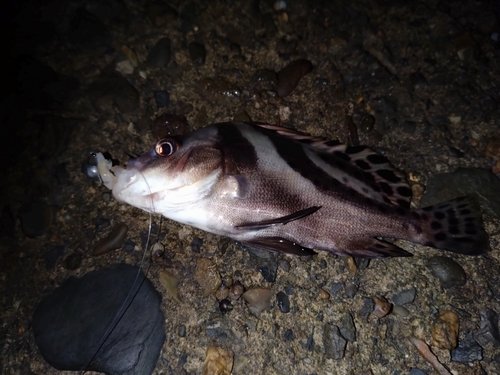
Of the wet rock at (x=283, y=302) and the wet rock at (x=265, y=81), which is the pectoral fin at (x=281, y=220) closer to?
the wet rock at (x=283, y=302)

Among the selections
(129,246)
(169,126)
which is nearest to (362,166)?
(169,126)

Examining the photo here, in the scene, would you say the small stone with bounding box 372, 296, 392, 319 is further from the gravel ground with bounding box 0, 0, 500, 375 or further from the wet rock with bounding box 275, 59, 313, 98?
the wet rock with bounding box 275, 59, 313, 98

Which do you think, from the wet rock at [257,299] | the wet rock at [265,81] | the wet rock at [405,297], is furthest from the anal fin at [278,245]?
the wet rock at [265,81]

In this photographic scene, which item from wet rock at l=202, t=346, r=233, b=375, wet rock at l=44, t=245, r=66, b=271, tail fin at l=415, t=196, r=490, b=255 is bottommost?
wet rock at l=202, t=346, r=233, b=375

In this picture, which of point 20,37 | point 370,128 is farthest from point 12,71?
point 370,128

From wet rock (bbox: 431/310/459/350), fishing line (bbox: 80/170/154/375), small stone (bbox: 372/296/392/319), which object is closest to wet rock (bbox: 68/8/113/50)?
fishing line (bbox: 80/170/154/375)
